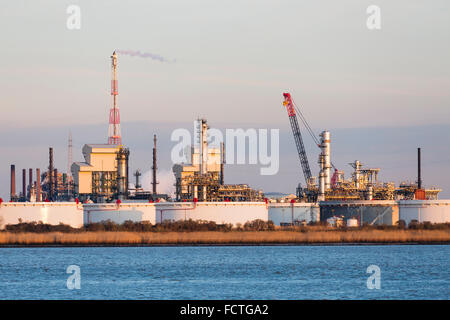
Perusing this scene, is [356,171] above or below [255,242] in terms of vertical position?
above

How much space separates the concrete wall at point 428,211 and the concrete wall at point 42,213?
4506cm

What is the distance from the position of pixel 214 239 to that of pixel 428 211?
3592cm

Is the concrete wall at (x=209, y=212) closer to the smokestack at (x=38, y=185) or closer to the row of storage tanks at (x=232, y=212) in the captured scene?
the row of storage tanks at (x=232, y=212)

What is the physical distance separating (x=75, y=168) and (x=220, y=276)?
230 ft

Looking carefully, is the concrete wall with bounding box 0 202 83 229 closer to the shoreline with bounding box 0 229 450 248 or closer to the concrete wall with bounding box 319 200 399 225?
the shoreline with bounding box 0 229 450 248

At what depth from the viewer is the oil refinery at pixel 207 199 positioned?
Answer: 122 meters

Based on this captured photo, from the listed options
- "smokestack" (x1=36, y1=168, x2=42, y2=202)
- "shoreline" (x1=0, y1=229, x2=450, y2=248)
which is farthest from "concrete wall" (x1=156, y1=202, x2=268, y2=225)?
"smokestack" (x1=36, y1=168, x2=42, y2=202)

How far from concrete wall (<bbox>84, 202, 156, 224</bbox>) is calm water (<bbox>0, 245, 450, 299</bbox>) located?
63.3ft

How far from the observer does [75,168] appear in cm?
13462

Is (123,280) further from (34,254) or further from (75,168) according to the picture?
(75,168)

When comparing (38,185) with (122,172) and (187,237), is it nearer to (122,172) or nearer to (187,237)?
(122,172)

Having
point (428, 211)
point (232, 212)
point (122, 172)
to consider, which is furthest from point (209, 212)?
point (428, 211)
